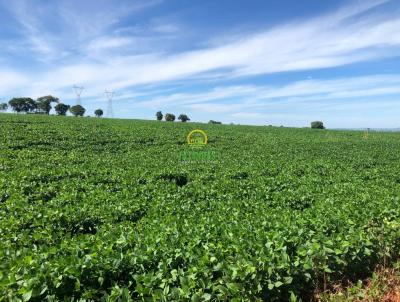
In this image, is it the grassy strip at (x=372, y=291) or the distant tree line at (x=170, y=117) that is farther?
the distant tree line at (x=170, y=117)

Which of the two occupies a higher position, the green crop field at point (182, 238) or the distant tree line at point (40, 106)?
the distant tree line at point (40, 106)

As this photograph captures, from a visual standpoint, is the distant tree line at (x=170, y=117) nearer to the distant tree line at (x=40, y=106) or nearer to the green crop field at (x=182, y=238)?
the distant tree line at (x=40, y=106)

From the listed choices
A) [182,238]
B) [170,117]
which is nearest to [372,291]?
[182,238]

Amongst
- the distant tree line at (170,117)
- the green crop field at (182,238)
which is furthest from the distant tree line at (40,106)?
the green crop field at (182,238)

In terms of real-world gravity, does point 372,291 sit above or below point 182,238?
below

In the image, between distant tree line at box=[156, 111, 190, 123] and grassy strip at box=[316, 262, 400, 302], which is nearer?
grassy strip at box=[316, 262, 400, 302]

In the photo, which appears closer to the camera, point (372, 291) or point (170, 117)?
point (372, 291)

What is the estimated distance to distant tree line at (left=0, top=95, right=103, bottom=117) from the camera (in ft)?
409

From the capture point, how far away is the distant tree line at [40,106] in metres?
125

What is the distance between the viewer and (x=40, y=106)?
127188 millimetres

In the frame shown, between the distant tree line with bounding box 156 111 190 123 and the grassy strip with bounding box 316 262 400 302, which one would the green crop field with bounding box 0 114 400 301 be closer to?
the grassy strip with bounding box 316 262 400 302

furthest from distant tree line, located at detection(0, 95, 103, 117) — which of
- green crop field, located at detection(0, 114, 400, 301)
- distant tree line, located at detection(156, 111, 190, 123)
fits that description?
green crop field, located at detection(0, 114, 400, 301)

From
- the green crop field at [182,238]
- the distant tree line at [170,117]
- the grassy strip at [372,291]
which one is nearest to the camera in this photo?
the green crop field at [182,238]

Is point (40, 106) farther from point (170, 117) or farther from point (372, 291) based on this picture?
point (372, 291)
